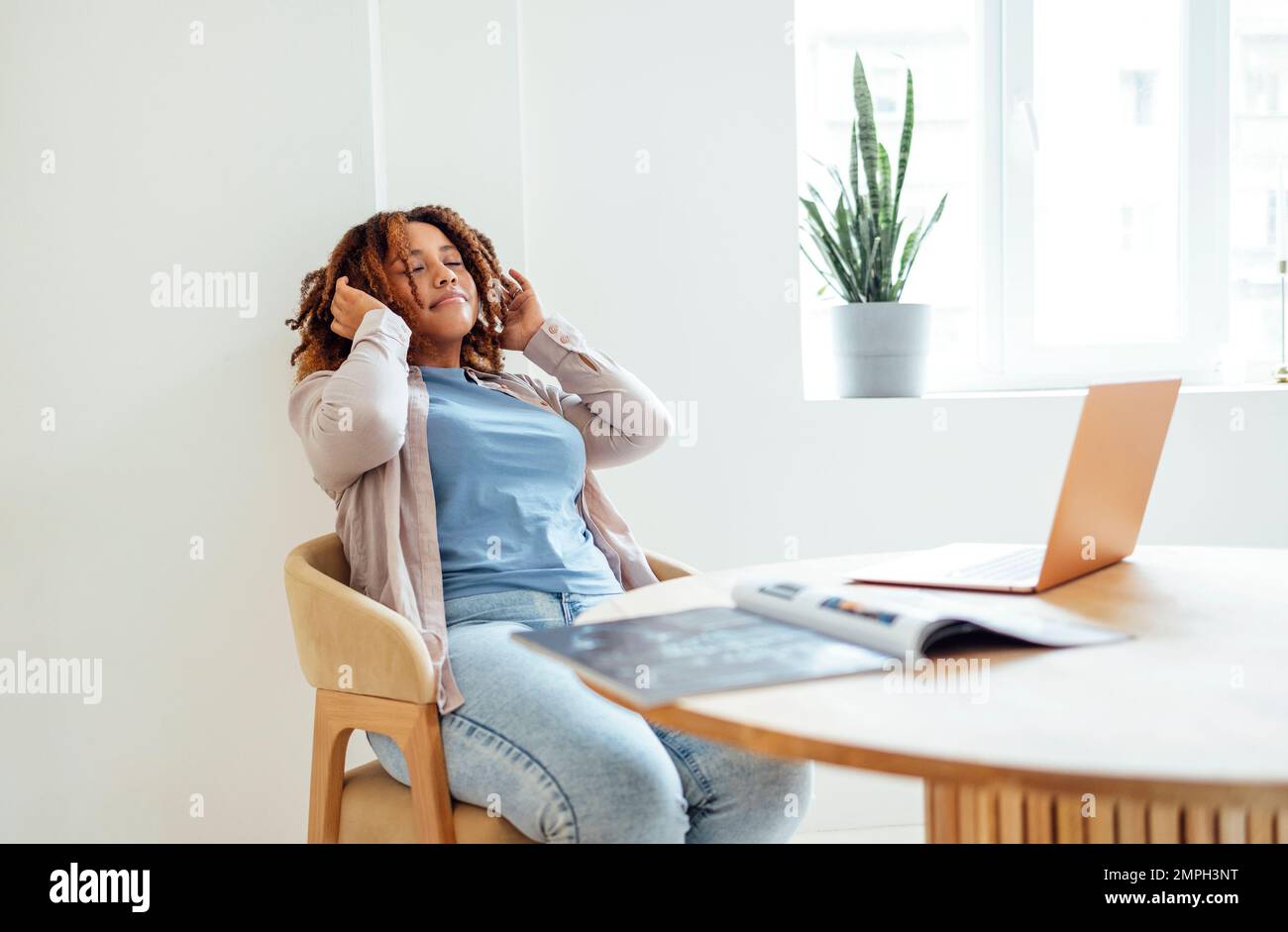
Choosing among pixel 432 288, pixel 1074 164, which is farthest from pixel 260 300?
pixel 1074 164

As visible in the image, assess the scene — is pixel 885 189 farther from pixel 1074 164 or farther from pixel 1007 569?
pixel 1007 569

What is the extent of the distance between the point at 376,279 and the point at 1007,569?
120 cm

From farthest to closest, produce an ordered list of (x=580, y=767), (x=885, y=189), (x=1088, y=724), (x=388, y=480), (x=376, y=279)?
1. (x=885, y=189)
2. (x=376, y=279)
3. (x=388, y=480)
4. (x=580, y=767)
5. (x=1088, y=724)

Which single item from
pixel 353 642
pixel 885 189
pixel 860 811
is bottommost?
pixel 860 811

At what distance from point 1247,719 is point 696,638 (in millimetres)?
429

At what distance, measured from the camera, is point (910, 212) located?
2.74m

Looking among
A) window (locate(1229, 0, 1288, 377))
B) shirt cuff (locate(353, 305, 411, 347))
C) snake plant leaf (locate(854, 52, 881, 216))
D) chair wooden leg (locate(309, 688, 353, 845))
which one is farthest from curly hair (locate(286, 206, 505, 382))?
window (locate(1229, 0, 1288, 377))

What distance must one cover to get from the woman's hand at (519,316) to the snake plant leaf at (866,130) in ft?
2.71

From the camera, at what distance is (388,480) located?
5.45 ft

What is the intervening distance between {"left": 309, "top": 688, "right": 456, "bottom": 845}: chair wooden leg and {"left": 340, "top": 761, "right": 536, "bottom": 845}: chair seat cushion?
0.02m

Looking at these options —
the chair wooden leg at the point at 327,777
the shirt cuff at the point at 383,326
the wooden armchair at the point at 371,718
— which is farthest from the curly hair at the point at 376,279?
the chair wooden leg at the point at 327,777
